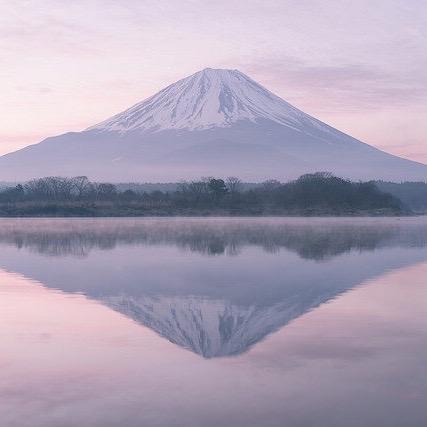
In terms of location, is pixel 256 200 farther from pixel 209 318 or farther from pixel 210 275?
pixel 209 318

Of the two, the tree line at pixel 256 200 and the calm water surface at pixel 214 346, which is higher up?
the tree line at pixel 256 200

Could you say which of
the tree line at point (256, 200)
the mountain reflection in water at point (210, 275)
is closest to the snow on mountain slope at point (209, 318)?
the mountain reflection in water at point (210, 275)

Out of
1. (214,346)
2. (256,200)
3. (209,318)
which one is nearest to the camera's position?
(214,346)

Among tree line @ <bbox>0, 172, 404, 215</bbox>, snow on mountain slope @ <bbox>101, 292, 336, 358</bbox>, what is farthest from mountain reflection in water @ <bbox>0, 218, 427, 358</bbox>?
tree line @ <bbox>0, 172, 404, 215</bbox>

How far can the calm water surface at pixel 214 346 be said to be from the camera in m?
6.24

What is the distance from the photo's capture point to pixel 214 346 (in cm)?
860

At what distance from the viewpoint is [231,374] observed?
23.9 ft

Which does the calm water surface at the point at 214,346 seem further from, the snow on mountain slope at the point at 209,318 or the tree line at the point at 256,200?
the tree line at the point at 256,200

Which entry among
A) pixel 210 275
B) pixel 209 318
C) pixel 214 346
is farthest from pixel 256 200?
pixel 214 346

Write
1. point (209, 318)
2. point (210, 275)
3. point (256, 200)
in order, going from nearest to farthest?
1. point (209, 318)
2. point (210, 275)
3. point (256, 200)

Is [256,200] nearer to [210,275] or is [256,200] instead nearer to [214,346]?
[210,275]

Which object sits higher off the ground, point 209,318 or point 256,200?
point 256,200

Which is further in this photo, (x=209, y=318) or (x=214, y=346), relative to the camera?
(x=209, y=318)

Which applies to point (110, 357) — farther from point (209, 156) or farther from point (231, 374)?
point (209, 156)
